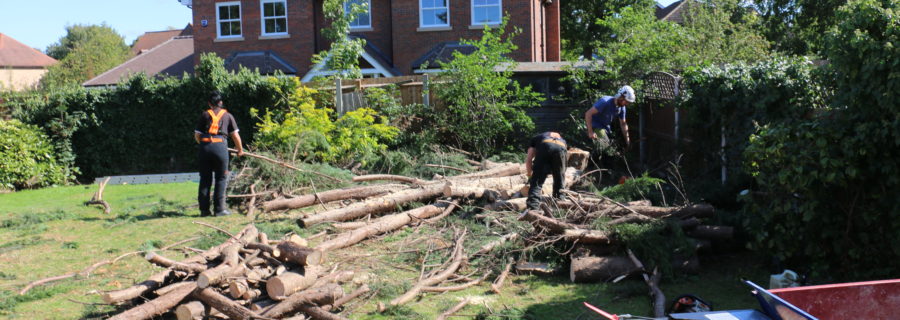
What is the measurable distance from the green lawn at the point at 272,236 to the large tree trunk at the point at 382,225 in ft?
0.37

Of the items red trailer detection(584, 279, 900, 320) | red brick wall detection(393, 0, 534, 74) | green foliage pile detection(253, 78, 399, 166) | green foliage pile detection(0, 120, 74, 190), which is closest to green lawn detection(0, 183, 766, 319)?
red trailer detection(584, 279, 900, 320)

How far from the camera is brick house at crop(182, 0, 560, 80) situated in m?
26.2

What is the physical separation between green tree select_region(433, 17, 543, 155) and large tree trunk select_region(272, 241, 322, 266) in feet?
30.2

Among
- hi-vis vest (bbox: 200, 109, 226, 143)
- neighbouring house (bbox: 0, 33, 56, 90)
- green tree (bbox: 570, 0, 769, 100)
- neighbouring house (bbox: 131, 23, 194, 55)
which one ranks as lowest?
hi-vis vest (bbox: 200, 109, 226, 143)

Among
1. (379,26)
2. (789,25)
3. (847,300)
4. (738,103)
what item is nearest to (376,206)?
(738,103)

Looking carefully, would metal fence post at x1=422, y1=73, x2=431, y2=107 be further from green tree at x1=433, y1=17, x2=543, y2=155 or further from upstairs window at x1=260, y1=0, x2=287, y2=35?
upstairs window at x1=260, y1=0, x2=287, y2=35

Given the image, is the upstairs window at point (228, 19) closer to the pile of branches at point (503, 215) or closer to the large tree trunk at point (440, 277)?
the pile of branches at point (503, 215)

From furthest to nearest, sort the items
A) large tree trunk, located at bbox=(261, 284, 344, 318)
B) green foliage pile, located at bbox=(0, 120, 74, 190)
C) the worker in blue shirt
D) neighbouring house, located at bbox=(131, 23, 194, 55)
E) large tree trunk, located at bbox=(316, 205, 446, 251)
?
neighbouring house, located at bbox=(131, 23, 194, 55) < green foliage pile, located at bbox=(0, 120, 74, 190) < the worker in blue shirt < large tree trunk, located at bbox=(316, 205, 446, 251) < large tree trunk, located at bbox=(261, 284, 344, 318)

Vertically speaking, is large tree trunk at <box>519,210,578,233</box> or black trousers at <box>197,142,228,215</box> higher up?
black trousers at <box>197,142,228,215</box>

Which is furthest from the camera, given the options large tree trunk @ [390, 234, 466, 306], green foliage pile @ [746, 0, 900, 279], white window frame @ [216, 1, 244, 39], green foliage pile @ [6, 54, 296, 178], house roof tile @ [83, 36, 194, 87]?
house roof tile @ [83, 36, 194, 87]

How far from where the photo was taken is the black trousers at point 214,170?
10.5 meters

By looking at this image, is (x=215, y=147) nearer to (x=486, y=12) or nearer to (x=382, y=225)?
(x=382, y=225)

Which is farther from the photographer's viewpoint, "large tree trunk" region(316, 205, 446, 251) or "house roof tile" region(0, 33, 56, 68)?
"house roof tile" region(0, 33, 56, 68)

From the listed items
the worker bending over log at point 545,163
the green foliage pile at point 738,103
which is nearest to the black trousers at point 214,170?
the worker bending over log at point 545,163
